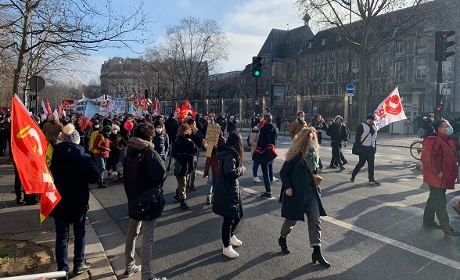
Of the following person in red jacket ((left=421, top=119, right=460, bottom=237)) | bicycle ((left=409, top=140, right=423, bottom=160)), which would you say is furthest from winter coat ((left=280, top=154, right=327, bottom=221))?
bicycle ((left=409, top=140, right=423, bottom=160))

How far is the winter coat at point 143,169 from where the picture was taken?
4.55m

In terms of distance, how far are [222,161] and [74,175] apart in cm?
189

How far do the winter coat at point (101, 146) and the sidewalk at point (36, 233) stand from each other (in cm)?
180

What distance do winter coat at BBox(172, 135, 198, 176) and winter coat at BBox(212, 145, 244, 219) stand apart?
107 inches

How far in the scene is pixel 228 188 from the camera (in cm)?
545

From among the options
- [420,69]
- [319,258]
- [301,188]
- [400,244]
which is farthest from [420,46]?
[319,258]

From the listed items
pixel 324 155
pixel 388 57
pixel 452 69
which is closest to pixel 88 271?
pixel 324 155

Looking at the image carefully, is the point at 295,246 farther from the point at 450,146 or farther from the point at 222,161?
the point at 450,146

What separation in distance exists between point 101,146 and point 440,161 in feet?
25.3

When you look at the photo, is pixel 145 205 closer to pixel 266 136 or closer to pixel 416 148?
pixel 266 136

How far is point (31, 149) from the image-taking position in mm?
4094

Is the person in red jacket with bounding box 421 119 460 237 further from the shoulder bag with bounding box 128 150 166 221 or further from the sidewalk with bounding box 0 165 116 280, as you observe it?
the sidewalk with bounding box 0 165 116 280

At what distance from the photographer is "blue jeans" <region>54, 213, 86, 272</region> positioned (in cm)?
460

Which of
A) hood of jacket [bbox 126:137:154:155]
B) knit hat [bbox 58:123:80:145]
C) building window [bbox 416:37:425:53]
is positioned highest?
building window [bbox 416:37:425:53]
